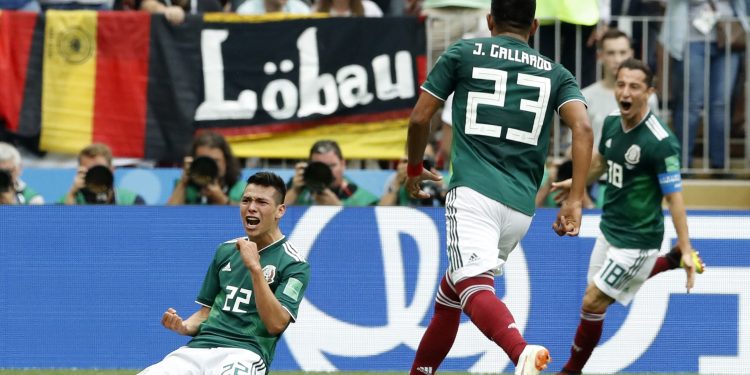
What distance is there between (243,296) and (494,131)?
1470 mm

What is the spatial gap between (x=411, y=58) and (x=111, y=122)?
8.62 ft

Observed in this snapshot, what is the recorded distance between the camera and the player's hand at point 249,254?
21.4 feet

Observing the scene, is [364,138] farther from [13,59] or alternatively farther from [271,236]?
[271,236]

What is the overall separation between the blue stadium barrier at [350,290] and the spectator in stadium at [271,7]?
2.86 meters

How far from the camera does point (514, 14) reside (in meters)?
7.01

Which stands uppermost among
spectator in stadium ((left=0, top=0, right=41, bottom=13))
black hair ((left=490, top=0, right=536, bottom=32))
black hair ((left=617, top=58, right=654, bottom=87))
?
black hair ((left=490, top=0, right=536, bottom=32))

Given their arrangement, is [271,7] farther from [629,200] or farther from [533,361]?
[533,361]

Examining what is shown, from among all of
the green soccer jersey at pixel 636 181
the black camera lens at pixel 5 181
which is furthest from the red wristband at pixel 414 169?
the black camera lens at pixel 5 181

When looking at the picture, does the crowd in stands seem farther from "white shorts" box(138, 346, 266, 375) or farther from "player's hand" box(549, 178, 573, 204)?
"white shorts" box(138, 346, 266, 375)

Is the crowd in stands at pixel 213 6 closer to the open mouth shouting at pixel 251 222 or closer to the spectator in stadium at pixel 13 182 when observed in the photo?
the spectator in stadium at pixel 13 182

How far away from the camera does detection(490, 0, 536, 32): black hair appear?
6.99 m

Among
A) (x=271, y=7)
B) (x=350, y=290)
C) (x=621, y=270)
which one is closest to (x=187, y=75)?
(x=271, y=7)

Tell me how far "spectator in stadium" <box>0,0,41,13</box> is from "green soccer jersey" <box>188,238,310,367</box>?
6159 mm

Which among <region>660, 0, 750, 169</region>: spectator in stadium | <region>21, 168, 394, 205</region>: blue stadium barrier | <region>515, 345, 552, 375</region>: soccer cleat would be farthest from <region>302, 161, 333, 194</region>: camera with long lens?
<region>515, 345, 552, 375</region>: soccer cleat
